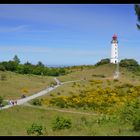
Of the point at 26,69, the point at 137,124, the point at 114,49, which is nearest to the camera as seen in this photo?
the point at 137,124

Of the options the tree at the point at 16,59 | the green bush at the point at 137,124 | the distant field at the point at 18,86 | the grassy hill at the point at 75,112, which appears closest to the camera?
the green bush at the point at 137,124

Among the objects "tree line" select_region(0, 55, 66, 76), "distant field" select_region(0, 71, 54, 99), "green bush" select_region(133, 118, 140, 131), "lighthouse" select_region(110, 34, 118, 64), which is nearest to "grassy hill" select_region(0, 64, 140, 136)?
"distant field" select_region(0, 71, 54, 99)

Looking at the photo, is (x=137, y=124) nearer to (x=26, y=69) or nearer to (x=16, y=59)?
(x=26, y=69)

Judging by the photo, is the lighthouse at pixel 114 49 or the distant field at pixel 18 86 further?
the lighthouse at pixel 114 49

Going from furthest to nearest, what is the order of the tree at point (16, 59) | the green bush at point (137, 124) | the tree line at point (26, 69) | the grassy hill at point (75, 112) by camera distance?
the tree at point (16, 59), the tree line at point (26, 69), the grassy hill at point (75, 112), the green bush at point (137, 124)

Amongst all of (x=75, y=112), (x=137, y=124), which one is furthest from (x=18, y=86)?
(x=137, y=124)

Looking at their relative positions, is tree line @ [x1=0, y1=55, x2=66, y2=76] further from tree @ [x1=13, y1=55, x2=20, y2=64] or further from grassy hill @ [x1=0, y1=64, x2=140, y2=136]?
grassy hill @ [x1=0, y1=64, x2=140, y2=136]

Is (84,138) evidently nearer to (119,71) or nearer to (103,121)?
(103,121)

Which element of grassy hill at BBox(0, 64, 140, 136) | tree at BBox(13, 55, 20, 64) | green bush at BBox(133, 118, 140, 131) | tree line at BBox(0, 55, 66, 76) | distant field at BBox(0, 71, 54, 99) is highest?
tree at BBox(13, 55, 20, 64)

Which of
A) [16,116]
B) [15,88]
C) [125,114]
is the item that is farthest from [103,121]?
[15,88]

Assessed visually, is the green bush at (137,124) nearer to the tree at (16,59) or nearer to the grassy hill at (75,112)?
the grassy hill at (75,112)

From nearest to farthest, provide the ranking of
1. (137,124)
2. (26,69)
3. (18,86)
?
(137,124), (18,86), (26,69)

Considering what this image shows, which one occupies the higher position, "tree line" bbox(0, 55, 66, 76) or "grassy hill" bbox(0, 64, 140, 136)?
"tree line" bbox(0, 55, 66, 76)

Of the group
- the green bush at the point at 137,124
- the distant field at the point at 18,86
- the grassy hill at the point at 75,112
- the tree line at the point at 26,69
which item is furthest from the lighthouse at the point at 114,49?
the green bush at the point at 137,124
